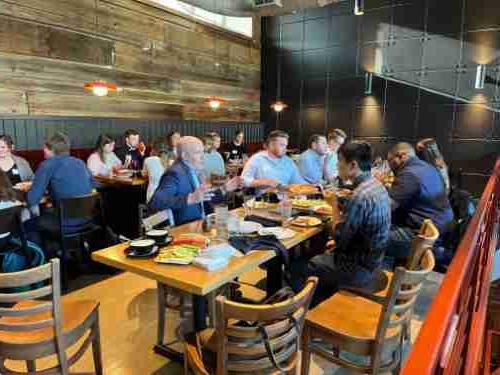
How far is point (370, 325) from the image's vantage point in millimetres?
1964

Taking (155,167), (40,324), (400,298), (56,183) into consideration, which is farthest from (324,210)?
(56,183)

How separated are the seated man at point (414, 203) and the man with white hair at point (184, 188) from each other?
5.26 feet

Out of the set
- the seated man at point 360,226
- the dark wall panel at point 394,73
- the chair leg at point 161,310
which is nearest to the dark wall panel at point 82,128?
the dark wall panel at point 394,73

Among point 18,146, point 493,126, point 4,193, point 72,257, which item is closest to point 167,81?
point 18,146

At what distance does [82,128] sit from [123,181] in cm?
180

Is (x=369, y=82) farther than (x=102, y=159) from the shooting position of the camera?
Yes

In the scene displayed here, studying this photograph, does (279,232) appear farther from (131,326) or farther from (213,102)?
(213,102)

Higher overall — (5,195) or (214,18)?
(214,18)

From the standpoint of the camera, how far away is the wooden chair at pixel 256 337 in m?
1.40

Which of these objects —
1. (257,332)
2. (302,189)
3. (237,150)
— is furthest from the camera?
(237,150)

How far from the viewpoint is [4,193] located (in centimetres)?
297

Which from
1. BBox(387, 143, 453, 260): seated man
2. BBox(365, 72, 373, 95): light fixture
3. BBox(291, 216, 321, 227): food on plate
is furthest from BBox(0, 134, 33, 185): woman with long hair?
BBox(365, 72, 373, 95): light fixture

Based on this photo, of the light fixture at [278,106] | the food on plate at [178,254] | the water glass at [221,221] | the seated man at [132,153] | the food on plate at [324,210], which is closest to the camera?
the food on plate at [178,254]

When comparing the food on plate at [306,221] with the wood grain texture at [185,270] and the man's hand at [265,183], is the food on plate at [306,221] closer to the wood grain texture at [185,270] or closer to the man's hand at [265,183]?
the wood grain texture at [185,270]
